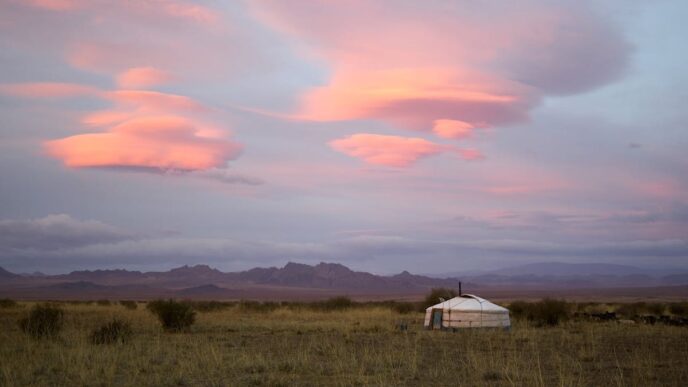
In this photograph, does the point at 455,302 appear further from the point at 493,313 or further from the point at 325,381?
the point at 325,381

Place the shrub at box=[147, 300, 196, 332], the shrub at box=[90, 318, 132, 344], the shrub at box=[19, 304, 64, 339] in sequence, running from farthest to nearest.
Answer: the shrub at box=[147, 300, 196, 332] → the shrub at box=[19, 304, 64, 339] → the shrub at box=[90, 318, 132, 344]

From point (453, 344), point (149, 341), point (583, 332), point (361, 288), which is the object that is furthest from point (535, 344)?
point (361, 288)

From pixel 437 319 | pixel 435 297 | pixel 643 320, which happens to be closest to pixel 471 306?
pixel 437 319

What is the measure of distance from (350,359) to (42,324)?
12783 mm

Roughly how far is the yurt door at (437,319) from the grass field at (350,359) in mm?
2096

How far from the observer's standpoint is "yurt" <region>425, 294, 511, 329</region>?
30.8 meters

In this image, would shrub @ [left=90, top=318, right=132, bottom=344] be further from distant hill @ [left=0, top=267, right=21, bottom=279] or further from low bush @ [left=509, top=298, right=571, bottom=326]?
distant hill @ [left=0, top=267, right=21, bottom=279]

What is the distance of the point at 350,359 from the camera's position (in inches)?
737

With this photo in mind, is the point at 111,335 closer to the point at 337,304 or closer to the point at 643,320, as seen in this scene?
the point at 643,320

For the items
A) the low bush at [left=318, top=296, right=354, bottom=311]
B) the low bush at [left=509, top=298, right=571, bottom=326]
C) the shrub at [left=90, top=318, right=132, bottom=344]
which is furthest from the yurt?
the low bush at [left=318, top=296, right=354, bottom=311]

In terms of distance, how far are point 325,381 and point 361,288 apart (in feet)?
527

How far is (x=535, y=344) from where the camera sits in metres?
23.9

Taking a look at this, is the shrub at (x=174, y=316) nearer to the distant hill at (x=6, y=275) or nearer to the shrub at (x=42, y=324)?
→ the shrub at (x=42, y=324)

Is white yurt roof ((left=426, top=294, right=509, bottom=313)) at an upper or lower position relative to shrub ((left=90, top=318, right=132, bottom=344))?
upper
